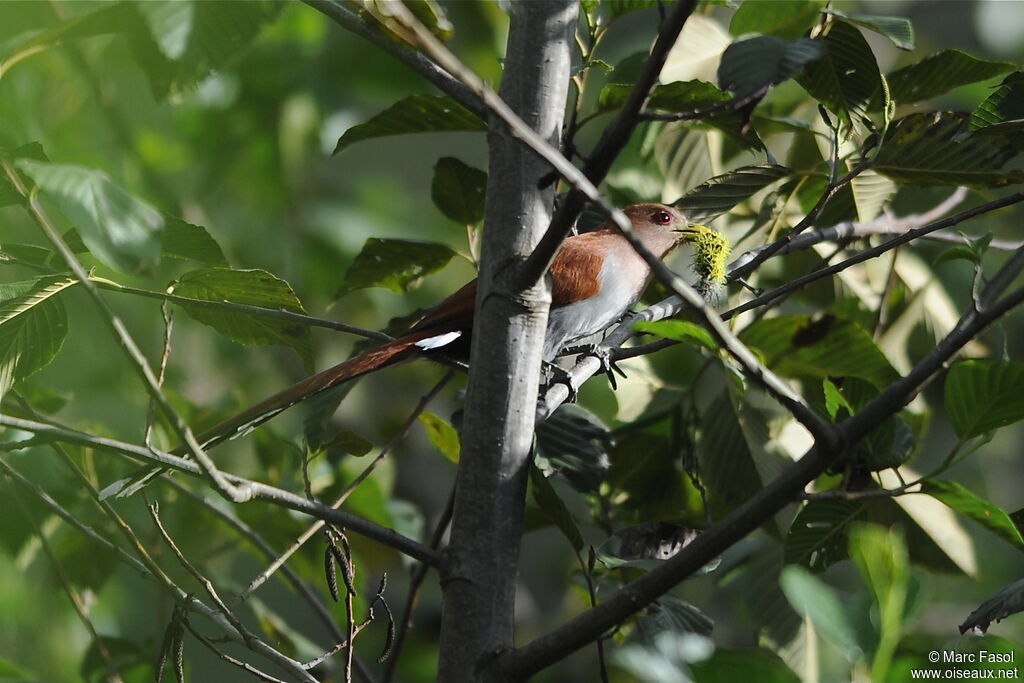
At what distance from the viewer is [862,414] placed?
1.04 m

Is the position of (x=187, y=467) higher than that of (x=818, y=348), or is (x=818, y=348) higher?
(x=818, y=348)

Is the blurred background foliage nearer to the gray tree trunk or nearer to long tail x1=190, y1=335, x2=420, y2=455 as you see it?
long tail x1=190, y1=335, x2=420, y2=455

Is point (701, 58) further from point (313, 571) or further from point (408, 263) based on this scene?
point (313, 571)

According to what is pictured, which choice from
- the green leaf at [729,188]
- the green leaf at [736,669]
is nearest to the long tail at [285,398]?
the green leaf at [729,188]

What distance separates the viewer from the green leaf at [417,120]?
5.63 feet

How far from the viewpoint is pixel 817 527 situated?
1.60 m

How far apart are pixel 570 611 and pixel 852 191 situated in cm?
233

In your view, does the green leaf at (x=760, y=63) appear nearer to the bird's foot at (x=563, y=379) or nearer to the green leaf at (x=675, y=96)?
the green leaf at (x=675, y=96)

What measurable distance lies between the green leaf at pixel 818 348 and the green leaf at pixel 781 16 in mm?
570

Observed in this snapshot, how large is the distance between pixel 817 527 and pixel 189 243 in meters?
1.07

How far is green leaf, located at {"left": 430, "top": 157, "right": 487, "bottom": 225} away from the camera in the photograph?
6.42 ft

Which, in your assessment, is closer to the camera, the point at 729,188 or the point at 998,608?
the point at 998,608

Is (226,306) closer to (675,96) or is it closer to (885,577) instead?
(675,96)

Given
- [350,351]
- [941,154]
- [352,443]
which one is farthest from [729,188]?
[350,351]
